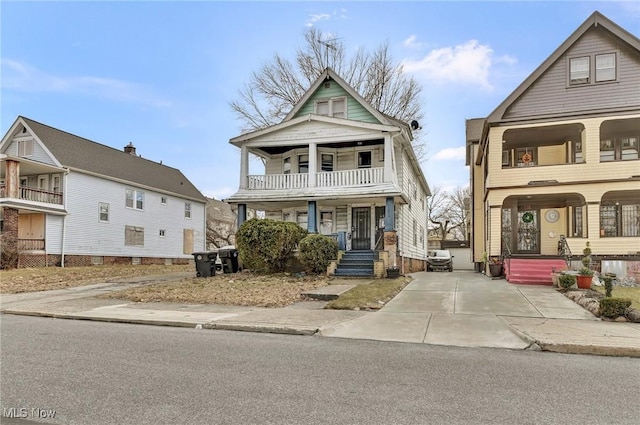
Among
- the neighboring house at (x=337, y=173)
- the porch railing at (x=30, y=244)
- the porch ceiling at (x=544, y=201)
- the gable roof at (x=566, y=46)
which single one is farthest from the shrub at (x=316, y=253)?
the porch railing at (x=30, y=244)

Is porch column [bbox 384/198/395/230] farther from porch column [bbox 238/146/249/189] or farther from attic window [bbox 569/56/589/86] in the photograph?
attic window [bbox 569/56/589/86]

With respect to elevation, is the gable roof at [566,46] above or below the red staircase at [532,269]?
above

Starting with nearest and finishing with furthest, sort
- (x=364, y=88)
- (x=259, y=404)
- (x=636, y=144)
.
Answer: (x=259, y=404) → (x=636, y=144) → (x=364, y=88)

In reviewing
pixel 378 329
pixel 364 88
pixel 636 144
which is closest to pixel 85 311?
pixel 378 329

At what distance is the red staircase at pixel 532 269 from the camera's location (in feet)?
48.6

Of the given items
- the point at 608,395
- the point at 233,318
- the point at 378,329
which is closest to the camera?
the point at 608,395

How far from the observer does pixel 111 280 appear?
60.1 feet

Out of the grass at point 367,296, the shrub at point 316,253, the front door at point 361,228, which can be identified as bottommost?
the grass at point 367,296

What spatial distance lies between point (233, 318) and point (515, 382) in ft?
18.8

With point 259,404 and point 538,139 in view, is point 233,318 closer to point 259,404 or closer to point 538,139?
point 259,404

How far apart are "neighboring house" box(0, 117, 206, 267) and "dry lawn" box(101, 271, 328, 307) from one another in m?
13.4

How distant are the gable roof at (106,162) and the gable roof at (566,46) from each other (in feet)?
76.0

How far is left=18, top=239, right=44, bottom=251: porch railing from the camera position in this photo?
2250 cm

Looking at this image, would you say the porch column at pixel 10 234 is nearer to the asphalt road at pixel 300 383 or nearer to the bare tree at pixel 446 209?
the asphalt road at pixel 300 383
